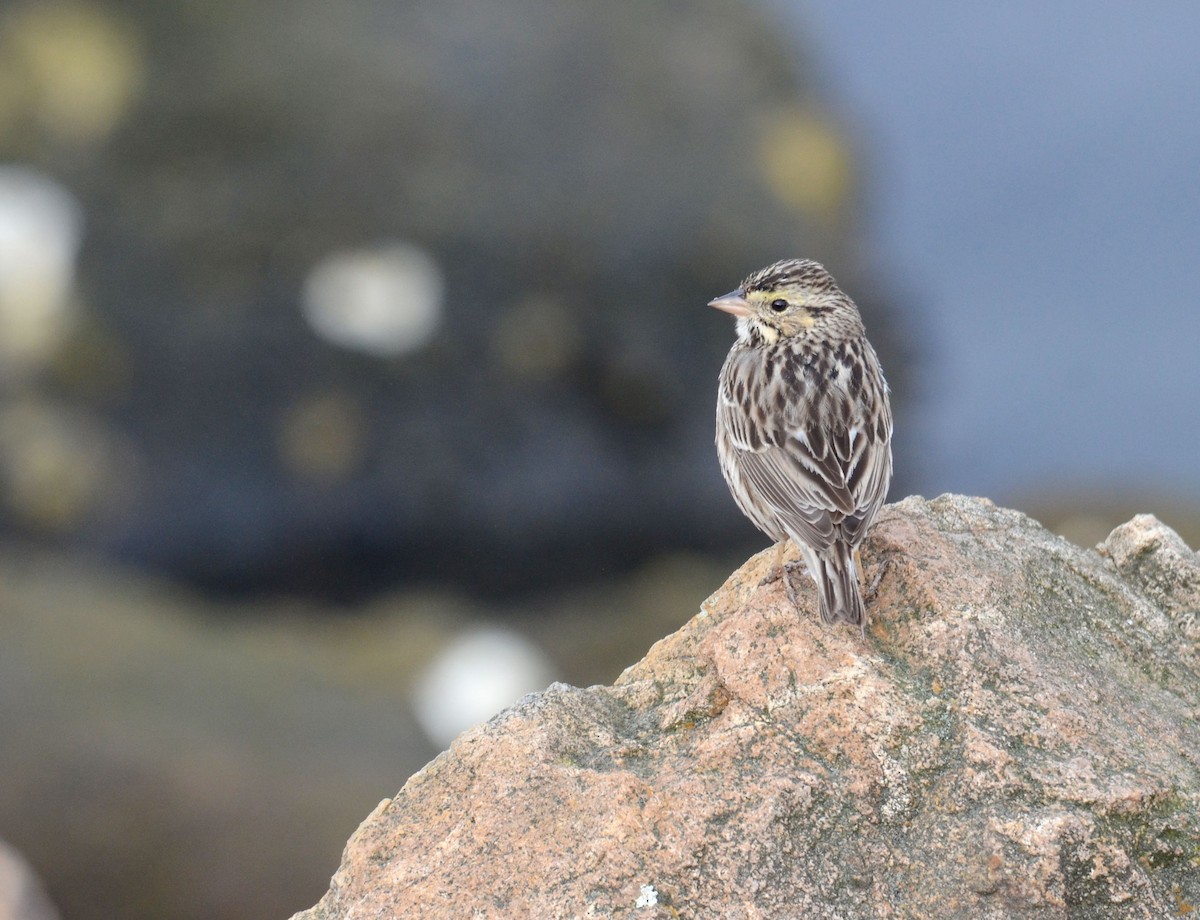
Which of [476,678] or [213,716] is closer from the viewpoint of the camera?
[213,716]

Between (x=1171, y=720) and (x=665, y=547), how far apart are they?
11795 millimetres

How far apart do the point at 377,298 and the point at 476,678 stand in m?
4.39

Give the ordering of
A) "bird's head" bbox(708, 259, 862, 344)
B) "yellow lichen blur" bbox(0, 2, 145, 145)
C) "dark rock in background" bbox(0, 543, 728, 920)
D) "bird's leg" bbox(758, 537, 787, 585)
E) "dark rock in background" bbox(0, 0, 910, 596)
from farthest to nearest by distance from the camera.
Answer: "yellow lichen blur" bbox(0, 2, 145, 145) → "dark rock in background" bbox(0, 0, 910, 596) → "dark rock in background" bbox(0, 543, 728, 920) → "bird's head" bbox(708, 259, 862, 344) → "bird's leg" bbox(758, 537, 787, 585)

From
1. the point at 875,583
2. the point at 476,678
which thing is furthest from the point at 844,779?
the point at 476,678

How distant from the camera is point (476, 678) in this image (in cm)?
1543

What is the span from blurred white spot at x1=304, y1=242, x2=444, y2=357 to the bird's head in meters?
9.65

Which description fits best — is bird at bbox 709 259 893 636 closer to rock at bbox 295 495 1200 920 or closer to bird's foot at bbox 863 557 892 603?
bird's foot at bbox 863 557 892 603

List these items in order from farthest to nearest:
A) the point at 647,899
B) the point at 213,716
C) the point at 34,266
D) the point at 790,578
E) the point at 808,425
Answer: the point at 34,266
the point at 213,716
the point at 808,425
the point at 790,578
the point at 647,899

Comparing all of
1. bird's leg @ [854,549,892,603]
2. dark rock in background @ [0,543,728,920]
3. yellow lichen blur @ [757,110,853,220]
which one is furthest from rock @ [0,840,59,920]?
yellow lichen blur @ [757,110,853,220]

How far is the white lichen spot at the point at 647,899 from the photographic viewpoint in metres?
4.32

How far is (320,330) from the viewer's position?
1664cm

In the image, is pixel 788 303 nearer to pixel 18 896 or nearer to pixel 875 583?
pixel 875 583

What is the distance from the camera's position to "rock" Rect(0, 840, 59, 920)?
298 inches

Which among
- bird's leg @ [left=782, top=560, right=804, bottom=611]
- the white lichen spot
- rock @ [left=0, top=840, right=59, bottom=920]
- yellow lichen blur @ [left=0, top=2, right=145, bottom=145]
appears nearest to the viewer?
the white lichen spot
